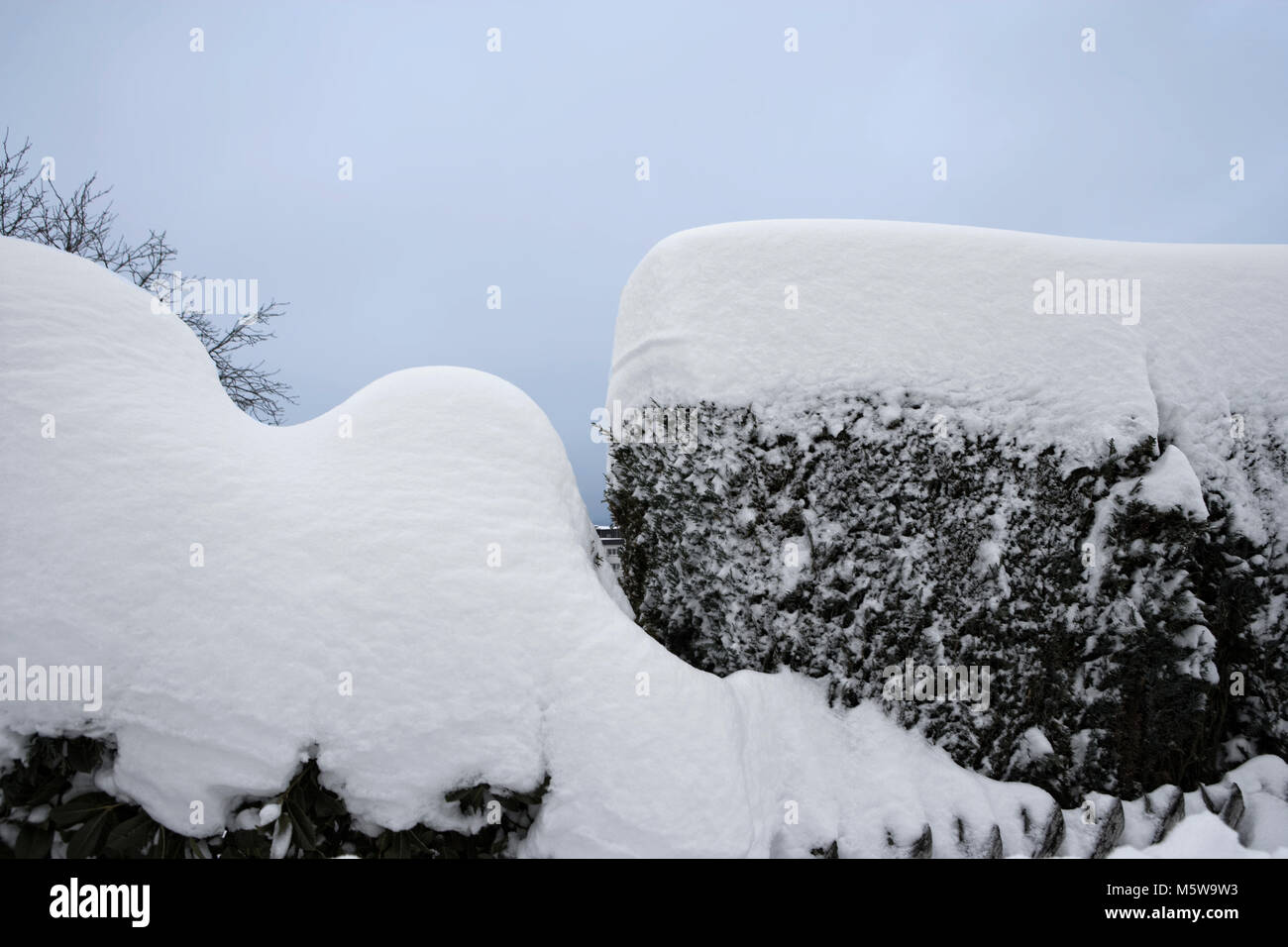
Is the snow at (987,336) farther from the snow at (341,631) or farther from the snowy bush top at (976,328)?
the snow at (341,631)

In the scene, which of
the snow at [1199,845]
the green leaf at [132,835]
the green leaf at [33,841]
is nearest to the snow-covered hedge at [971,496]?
the snow at [1199,845]

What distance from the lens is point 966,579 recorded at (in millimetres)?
3537

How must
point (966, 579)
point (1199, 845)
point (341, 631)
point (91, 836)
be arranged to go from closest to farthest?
point (91, 836) < point (341, 631) < point (1199, 845) < point (966, 579)

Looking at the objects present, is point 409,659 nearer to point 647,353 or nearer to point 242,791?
point 242,791

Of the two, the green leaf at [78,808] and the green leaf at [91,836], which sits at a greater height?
the green leaf at [78,808]

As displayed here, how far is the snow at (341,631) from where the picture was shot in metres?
2.50

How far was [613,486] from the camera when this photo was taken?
445cm

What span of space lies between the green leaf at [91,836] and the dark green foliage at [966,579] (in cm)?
275

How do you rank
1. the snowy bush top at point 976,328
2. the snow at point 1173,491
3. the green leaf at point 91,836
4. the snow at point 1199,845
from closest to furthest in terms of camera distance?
the green leaf at point 91,836
the snow at point 1199,845
the snow at point 1173,491
the snowy bush top at point 976,328

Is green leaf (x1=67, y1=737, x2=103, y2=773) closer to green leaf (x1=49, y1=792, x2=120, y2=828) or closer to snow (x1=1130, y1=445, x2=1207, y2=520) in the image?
green leaf (x1=49, y1=792, x2=120, y2=828)

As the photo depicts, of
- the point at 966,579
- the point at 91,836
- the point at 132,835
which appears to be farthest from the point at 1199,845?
the point at 91,836

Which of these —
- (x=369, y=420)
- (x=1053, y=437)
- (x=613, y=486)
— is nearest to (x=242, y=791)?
(x=369, y=420)

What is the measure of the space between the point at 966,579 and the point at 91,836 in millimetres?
3966

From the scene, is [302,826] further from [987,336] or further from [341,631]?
[987,336]
